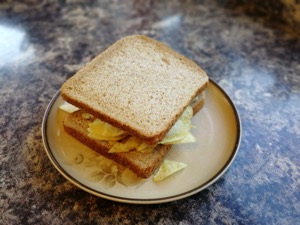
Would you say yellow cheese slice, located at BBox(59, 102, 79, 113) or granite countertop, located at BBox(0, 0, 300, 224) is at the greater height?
yellow cheese slice, located at BBox(59, 102, 79, 113)

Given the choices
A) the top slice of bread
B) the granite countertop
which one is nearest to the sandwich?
the top slice of bread

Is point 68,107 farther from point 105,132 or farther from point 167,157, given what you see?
point 167,157

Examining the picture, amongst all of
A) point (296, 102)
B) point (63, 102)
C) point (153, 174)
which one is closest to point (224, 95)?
point (296, 102)

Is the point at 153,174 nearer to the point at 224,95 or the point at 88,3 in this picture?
the point at 224,95

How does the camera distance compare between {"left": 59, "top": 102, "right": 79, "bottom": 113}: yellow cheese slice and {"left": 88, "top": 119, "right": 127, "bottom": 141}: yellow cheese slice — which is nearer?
{"left": 88, "top": 119, "right": 127, "bottom": 141}: yellow cheese slice

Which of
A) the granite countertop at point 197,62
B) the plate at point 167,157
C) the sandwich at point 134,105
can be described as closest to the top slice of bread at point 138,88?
the sandwich at point 134,105

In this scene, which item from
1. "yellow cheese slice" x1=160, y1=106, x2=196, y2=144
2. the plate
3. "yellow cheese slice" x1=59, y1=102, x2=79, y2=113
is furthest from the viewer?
"yellow cheese slice" x1=59, y1=102, x2=79, y2=113

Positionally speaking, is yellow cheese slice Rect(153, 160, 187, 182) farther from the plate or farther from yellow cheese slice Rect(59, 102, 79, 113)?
yellow cheese slice Rect(59, 102, 79, 113)

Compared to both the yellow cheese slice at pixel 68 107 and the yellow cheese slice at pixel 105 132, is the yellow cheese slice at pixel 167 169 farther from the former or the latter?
the yellow cheese slice at pixel 68 107
